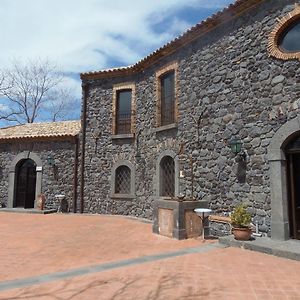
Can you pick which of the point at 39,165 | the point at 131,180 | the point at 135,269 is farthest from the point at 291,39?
the point at 39,165

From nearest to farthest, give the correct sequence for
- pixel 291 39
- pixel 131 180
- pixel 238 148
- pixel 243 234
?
pixel 243 234, pixel 291 39, pixel 238 148, pixel 131 180

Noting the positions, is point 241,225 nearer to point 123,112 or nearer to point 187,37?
point 187,37

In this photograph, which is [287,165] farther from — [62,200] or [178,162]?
[62,200]

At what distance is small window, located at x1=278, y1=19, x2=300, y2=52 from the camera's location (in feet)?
23.5

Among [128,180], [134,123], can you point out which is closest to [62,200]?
[128,180]

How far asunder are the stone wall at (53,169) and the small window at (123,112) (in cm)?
256

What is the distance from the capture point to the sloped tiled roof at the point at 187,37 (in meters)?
8.21

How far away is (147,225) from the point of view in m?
10.3

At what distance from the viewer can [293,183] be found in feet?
23.6

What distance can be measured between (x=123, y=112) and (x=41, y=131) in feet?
16.1

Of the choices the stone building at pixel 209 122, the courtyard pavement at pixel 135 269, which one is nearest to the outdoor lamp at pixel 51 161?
the stone building at pixel 209 122

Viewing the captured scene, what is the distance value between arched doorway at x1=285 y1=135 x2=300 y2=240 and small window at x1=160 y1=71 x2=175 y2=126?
4.53 m

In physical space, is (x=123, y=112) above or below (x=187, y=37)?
below

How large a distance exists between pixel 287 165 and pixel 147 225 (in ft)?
16.7
